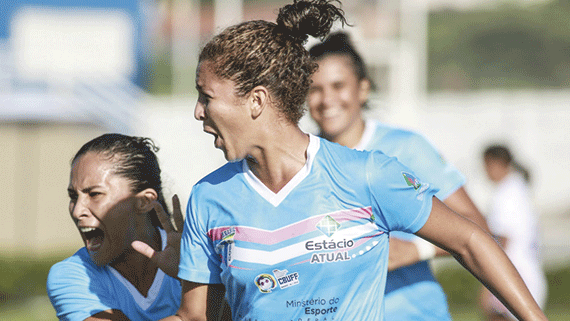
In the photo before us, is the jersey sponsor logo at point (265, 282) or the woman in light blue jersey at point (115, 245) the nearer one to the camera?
the jersey sponsor logo at point (265, 282)

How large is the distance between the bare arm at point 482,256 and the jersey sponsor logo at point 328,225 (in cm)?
31

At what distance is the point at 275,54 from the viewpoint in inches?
113

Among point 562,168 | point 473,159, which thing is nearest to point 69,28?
point 473,159

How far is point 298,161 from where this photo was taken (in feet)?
9.63

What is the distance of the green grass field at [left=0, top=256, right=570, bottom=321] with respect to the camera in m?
12.6

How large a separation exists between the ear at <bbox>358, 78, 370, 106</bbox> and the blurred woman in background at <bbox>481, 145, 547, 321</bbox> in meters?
3.50

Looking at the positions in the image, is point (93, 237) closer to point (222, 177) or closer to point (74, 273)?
point (74, 273)

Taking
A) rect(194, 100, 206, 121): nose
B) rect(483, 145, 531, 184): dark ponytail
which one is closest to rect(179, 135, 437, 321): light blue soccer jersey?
rect(194, 100, 206, 121): nose

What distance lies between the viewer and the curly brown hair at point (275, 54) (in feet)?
9.38

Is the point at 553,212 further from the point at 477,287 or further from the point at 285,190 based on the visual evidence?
the point at 285,190

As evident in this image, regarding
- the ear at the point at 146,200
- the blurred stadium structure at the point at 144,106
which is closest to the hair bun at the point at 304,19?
the ear at the point at 146,200

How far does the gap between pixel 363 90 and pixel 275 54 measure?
1592 mm

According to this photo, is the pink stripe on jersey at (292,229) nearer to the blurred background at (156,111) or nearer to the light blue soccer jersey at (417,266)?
the light blue soccer jersey at (417,266)

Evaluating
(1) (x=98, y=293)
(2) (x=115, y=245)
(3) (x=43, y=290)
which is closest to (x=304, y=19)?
(2) (x=115, y=245)
